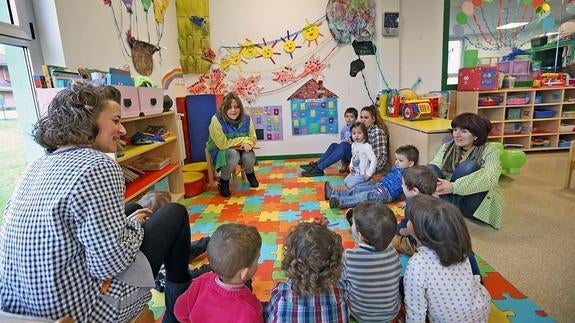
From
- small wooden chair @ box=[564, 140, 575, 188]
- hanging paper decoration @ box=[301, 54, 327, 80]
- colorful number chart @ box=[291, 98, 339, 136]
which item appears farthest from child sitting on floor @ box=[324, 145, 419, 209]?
hanging paper decoration @ box=[301, 54, 327, 80]

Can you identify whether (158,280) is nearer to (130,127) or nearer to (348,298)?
(348,298)

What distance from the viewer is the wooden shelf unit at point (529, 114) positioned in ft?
14.5

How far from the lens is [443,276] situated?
120cm

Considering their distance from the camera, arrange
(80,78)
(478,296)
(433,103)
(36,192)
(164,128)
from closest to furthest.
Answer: (36,192)
(478,296)
(80,78)
(164,128)
(433,103)

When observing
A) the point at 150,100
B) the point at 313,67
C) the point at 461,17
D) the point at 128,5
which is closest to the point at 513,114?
the point at 461,17

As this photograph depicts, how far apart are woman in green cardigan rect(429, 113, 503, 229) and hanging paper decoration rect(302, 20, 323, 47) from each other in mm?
2648

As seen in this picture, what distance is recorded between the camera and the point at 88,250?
898 millimetres

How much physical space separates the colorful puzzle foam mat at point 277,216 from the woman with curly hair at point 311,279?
586 mm

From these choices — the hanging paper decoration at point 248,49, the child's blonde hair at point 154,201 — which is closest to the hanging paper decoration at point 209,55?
the hanging paper decoration at point 248,49

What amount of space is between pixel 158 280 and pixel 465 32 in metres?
4.94

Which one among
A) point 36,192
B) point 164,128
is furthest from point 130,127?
point 36,192

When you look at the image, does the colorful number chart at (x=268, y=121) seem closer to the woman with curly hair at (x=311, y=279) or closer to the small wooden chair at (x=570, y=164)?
the small wooden chair at (x=570, y=164)

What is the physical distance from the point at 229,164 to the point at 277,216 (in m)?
0.85

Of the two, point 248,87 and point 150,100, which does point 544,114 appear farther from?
point 150,100
